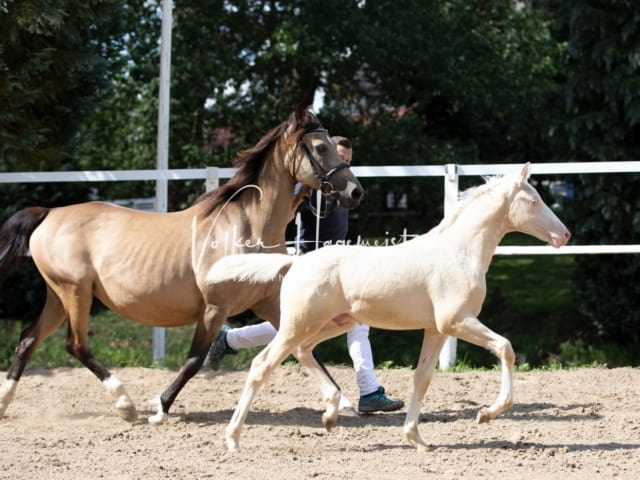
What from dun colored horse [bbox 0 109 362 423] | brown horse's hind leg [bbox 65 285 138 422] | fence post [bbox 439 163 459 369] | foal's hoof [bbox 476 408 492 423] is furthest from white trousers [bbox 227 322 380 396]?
fence post [bbox 439 163 459 369]

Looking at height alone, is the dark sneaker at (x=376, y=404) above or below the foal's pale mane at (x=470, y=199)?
below

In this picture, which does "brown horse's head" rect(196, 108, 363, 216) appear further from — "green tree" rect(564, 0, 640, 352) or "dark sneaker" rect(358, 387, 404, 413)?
"green tree" rect(564, 0, 640, 352)

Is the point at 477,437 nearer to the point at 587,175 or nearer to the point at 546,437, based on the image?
the point at 546,437

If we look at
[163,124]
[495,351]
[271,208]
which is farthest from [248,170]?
[163,124]

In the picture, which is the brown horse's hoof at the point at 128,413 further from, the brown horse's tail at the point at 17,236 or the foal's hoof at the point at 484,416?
the foal's hoof at the point at 484,416

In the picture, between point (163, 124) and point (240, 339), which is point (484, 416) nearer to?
point (240, 339)

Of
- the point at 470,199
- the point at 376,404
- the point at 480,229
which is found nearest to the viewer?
the point at 480,229

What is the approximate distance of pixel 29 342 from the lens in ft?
20.5

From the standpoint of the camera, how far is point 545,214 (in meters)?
5.00

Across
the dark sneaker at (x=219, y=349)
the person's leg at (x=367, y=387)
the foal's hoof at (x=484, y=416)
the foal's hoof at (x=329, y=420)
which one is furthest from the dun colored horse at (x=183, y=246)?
the foal's hoof at (x=484, y=416)

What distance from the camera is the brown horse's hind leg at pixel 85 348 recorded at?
5.85m

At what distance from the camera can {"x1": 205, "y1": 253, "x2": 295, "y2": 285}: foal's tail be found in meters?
4.98

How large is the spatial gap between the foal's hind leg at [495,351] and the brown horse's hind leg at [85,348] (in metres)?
2.39

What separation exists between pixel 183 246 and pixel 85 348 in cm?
101
